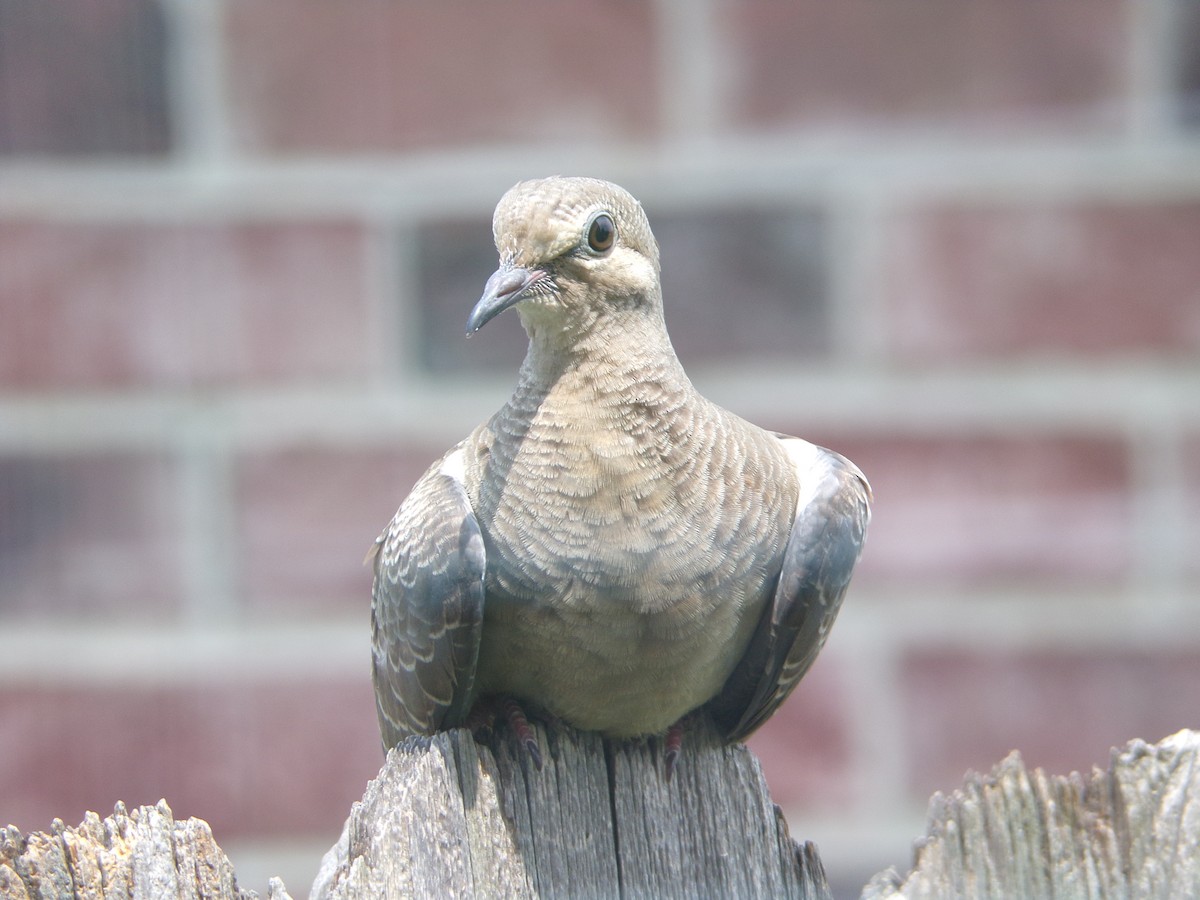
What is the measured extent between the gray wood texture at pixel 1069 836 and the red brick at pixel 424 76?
237cm

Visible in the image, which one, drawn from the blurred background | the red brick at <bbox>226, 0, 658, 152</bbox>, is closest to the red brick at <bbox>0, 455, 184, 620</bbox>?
the blurred background

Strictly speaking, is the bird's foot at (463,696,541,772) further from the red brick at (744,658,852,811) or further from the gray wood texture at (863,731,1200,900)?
the red brick at (744,658,852,811)

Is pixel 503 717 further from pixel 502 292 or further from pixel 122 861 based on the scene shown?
pixel 122 861

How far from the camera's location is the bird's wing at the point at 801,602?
2.36 m

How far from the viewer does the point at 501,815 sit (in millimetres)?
1875

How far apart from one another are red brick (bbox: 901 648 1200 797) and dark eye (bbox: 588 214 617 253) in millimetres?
1797

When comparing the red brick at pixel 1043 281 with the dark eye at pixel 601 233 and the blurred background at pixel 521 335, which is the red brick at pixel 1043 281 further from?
the dark eye at pixel 601 233

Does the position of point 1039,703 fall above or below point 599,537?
above

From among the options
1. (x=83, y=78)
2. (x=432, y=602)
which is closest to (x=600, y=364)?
(x=432, y=602)

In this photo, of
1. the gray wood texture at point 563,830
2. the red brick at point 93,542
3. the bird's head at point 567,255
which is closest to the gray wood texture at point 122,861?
the gray wood texture at point 563,830

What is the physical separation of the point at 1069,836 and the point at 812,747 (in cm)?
216

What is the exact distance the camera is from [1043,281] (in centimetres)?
366

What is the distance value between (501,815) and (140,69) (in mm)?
2471

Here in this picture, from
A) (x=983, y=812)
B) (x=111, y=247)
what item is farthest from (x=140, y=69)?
(x=983, y=812)
